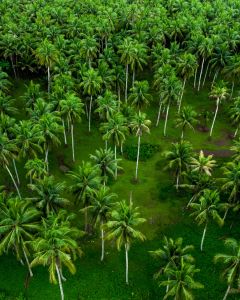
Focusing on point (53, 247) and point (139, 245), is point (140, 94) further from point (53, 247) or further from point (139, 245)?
point (53, 247)

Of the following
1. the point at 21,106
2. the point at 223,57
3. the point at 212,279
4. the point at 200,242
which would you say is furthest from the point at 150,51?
the point at 212,279

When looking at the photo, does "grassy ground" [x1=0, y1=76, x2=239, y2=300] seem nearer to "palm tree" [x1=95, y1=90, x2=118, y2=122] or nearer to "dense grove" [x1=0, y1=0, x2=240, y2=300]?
"dense grove" [x1=0, y1=0, x2=240, y2=300]

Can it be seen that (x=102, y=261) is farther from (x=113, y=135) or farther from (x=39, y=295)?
(x=113, y=135)

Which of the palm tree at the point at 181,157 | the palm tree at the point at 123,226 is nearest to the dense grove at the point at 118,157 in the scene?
the palm tree at the point at 123,226

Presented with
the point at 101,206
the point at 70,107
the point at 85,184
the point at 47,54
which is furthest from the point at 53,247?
the point at 47,54

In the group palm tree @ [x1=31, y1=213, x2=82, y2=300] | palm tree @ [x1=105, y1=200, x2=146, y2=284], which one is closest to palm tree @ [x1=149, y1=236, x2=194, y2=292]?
palm tree @ [x1=105, y1=200, x2=146, y2=284]
